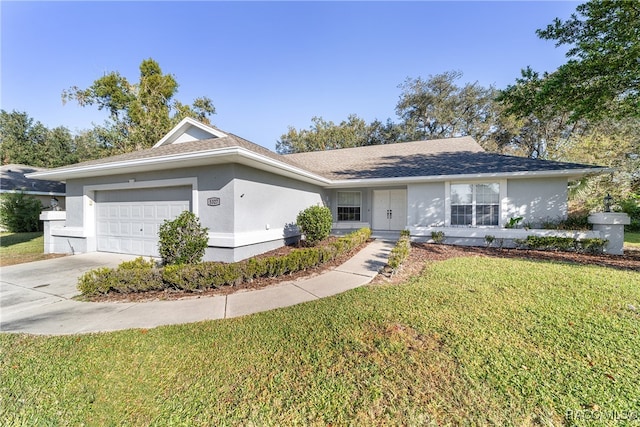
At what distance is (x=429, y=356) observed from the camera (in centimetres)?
283

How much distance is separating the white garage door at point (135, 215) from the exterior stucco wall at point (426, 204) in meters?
8.82

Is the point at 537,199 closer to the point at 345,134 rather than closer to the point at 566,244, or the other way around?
the point at 566,244

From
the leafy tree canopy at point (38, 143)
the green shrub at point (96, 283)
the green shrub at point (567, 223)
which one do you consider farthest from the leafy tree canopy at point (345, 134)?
the green shrub at point (96, 283)

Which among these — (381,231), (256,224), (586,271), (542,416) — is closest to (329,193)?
(381,231)

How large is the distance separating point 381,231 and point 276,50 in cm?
1014

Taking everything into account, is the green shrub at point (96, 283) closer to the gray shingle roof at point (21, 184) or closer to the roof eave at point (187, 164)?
the roof eave at point (187, 164)

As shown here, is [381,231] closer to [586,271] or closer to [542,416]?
[586,271]

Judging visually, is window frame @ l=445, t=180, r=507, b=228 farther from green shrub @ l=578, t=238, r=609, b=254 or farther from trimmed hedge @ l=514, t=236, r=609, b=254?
green shrub @ l=578, t=238, r=609, b=254

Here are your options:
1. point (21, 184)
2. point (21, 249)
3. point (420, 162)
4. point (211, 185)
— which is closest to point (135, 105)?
point (21, 184)

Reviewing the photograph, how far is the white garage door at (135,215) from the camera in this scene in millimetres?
7828

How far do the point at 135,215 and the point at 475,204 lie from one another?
12977mm

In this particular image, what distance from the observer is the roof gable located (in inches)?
382

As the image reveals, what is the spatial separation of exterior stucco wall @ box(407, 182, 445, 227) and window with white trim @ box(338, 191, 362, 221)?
2958 millimetres

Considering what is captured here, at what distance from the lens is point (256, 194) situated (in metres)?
7.57
